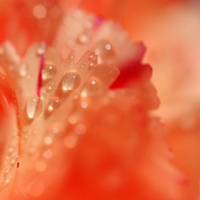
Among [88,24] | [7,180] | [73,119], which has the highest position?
[88,24]

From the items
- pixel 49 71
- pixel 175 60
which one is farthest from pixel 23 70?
pixel 175 60

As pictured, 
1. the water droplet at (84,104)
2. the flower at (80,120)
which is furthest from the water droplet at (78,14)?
the water droplet at (84,104)

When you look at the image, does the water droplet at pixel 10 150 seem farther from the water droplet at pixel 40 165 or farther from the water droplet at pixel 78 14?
the water droplet at pixel 78 14

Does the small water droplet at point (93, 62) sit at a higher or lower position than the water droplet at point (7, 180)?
higher

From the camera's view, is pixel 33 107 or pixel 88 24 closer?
pixel 33 107

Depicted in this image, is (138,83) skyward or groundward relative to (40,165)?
skyward

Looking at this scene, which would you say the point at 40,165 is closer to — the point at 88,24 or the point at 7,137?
the point at 7,137
